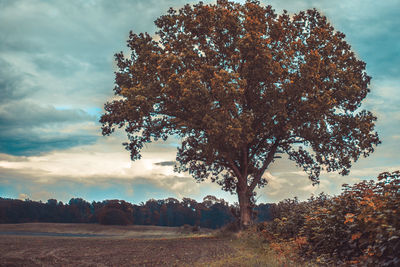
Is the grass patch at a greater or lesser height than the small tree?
lesser

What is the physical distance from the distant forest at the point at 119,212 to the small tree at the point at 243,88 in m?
14.1

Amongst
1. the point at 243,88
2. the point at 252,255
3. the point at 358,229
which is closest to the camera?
the point at 358,229

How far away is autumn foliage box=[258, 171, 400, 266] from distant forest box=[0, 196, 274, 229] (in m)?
25.4

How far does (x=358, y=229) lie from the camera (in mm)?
7473

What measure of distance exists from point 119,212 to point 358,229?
29.4 m

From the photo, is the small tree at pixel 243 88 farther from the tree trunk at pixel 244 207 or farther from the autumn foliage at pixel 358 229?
the autumn foliage at pixel 358 229

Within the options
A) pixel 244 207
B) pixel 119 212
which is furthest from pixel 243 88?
pixel 119 212

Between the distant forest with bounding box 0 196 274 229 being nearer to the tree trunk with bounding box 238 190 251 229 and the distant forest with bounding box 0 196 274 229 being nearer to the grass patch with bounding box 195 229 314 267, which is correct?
the tree trunk with bounding box 238 190 251 229

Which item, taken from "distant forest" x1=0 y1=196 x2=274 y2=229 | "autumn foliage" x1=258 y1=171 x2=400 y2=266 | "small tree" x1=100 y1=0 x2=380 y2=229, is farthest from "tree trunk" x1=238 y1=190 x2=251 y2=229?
"distant forest" x1=0 y1=196 x2=274 y2=229

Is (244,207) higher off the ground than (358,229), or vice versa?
(244,207)

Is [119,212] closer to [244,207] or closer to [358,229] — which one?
[244,207]

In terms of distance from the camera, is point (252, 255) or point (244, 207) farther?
point (244, 207)

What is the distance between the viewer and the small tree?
58.5 ft

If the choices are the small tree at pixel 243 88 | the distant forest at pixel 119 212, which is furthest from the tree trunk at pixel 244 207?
the distant forest at pixel 119 212
